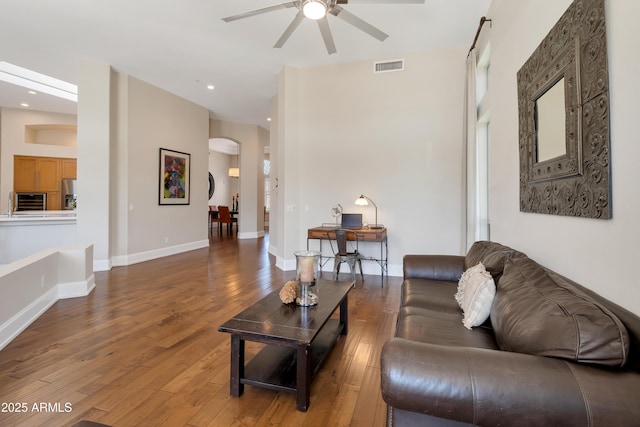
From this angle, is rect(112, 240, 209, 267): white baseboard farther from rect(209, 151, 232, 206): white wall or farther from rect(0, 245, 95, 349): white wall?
rect(209, 151, 232, 206): white wall

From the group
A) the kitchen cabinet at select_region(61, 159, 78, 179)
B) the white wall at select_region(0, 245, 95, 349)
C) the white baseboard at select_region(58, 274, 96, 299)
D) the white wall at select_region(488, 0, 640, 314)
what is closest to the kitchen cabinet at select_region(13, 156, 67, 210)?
the kitchen cabinet at select_region(61, 159, 78, 179)

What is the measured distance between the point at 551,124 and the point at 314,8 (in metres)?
2.08

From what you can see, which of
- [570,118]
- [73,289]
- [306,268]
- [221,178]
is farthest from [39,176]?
[570,118]

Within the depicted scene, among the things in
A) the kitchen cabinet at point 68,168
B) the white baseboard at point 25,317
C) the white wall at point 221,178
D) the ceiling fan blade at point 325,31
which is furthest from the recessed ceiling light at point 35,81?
the ceiling fan blade at point 325,31

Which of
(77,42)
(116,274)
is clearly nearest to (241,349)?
(116,274)

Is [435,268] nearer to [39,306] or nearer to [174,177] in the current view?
[39,306]

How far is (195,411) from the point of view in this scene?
1762 millimetres

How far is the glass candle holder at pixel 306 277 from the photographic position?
2.16 meters

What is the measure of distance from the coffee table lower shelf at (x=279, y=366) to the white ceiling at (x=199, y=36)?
12.2 feet

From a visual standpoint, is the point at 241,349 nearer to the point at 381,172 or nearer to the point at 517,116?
the point at 517,116

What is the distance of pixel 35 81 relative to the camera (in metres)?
6.29

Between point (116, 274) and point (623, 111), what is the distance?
19.6 ft

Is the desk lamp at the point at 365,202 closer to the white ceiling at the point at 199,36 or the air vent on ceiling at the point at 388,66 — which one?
the air vent on ceiling at the point at 388,66

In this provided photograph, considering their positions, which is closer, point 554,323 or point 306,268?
point 554,323
